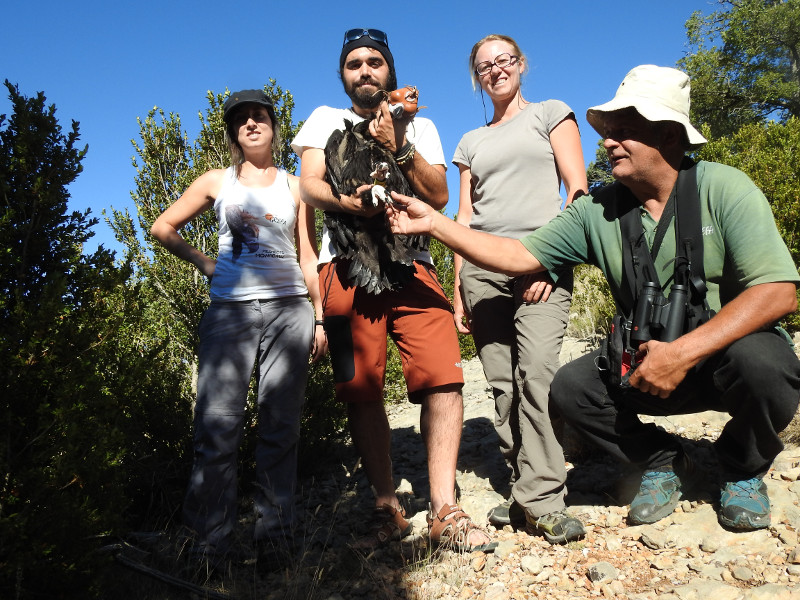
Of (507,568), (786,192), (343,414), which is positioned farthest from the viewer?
(786,192)

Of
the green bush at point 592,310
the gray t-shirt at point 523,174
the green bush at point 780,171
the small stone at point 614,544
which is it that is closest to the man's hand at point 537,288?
the gray t-shirt at point 523,174

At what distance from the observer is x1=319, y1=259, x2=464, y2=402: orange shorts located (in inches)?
126

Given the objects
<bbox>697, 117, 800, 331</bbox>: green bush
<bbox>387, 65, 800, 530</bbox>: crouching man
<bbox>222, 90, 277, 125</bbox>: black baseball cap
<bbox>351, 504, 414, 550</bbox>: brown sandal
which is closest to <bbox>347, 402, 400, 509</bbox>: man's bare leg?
<bbox>351, 504, 414, 550</bbox>: brown sandal

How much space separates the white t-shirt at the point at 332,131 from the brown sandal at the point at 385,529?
1301 millimetres

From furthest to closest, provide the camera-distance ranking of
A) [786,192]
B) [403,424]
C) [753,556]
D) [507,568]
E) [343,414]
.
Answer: [786,192]
[403,424]
[343,414]
[507,568]
[753,556]

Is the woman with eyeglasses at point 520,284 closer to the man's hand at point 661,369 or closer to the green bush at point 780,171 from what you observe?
the man's hand at point 661,369

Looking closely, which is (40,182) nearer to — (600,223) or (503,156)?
(503,156)

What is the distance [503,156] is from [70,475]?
2499 millimetres

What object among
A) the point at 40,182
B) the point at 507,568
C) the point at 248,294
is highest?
the point at 40,182

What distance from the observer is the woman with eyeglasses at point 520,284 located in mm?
3070

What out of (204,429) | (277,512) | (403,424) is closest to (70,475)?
(204,429)

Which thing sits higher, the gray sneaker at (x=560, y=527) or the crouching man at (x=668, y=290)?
the crouching man at (x=668, y=290)

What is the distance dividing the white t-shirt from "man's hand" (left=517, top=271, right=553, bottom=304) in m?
0.54

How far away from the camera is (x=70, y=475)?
212 centimetres
